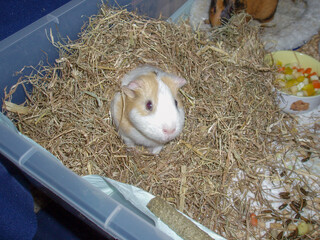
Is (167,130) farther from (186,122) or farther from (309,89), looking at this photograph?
(309,89)

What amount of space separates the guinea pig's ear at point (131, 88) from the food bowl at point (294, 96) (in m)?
1.66

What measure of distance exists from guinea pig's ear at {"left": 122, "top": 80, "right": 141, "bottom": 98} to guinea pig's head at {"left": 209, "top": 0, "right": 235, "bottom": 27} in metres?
1.74

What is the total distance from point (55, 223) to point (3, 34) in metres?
1.85

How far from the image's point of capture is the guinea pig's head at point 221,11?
303cm

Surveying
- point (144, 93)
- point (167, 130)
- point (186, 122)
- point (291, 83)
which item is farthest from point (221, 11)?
point (167, 130)

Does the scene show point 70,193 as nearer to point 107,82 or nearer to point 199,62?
point 107,82

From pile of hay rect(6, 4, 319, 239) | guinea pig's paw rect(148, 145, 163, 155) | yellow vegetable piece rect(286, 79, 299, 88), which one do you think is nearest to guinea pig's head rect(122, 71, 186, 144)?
pile of hay rect(6, 4, 319, 239)

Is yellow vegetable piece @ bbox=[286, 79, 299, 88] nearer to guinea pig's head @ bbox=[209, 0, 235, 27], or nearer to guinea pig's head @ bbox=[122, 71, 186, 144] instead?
guinea pig's head @ bbox=[209, 0, 235, 27]

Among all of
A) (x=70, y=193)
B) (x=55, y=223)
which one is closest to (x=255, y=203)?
(x=70, y=193)

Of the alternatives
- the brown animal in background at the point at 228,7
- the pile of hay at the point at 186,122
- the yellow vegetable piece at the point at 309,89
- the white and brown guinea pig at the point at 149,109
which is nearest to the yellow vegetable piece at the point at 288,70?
the yellow vegetable piece at the point at 309,89

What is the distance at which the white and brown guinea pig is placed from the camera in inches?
68.9

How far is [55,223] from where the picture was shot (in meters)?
2.31

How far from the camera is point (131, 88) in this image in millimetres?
1855

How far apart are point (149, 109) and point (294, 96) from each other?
1777mm
